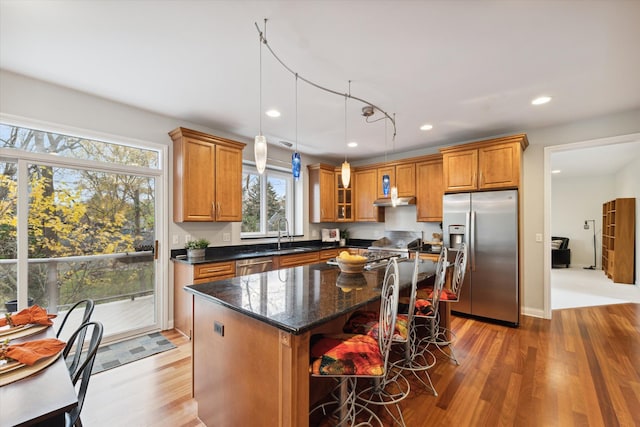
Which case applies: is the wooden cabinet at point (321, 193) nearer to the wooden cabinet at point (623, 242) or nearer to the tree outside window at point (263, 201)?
the tree outside window at point (263, 201)

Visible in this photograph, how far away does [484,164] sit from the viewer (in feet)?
12.7

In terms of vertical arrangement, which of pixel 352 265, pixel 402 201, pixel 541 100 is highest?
pixel 541 100

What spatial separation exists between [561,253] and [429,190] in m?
6.19

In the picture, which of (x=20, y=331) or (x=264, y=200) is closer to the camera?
(x=20, y=331)

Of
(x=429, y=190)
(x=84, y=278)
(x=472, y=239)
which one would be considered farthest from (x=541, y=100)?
(x=84, y=278)

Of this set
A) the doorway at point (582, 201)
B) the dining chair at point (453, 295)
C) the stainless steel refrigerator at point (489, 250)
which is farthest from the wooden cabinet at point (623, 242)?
the dining chair at point (453, 295)

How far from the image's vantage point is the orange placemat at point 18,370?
0.98 metres

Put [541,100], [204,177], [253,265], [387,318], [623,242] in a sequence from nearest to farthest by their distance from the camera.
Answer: [387,318]
[541,100]
[204,177]
[253,265]
[623,242]

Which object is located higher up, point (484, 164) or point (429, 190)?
point (484, 164)

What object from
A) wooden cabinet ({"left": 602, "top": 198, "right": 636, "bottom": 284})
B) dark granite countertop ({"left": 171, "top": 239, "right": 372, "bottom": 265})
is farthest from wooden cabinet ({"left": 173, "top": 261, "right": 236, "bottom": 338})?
wooden cabinet ({"left": 602, "top": 198, "right": 636, "bottom": 284})

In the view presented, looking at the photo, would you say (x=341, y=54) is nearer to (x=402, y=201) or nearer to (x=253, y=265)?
(x=253, y=265)

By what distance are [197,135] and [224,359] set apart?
271 centimetres

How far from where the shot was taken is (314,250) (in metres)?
4.69

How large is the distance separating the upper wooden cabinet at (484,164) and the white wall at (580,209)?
6.13 m
